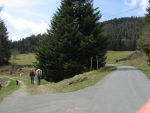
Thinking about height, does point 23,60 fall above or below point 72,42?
below

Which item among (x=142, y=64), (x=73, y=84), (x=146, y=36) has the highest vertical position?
(x=146, y=36)

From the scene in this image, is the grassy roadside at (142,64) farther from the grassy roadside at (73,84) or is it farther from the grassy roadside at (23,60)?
the grassy roadside at (23,60)

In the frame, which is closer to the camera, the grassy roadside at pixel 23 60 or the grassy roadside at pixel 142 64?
the grassy roadside at pixel 142 64

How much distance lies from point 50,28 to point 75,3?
4.55 metres

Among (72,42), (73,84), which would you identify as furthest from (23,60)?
(73,84)

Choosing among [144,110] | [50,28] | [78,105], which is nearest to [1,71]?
[50,28]

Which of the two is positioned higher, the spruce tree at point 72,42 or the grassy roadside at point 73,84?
the spruce tree at point 72,42

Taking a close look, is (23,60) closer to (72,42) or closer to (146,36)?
(146,36)

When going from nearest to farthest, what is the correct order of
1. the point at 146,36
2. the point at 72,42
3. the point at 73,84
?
the point at 73,84 < the point at 72,42 < the point at 146,36

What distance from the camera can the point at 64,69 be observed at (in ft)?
159

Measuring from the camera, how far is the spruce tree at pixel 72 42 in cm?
4856

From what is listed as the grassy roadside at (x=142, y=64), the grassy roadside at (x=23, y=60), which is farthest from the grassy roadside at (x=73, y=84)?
the grassy roadside at (x=23, y=60)

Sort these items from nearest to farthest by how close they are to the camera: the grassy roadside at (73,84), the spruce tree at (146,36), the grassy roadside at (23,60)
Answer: the grassy roadside at (73,84) → the spruce tree at (146,36) → the grassy roadside at (23,60)

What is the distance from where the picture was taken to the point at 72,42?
4912cm
